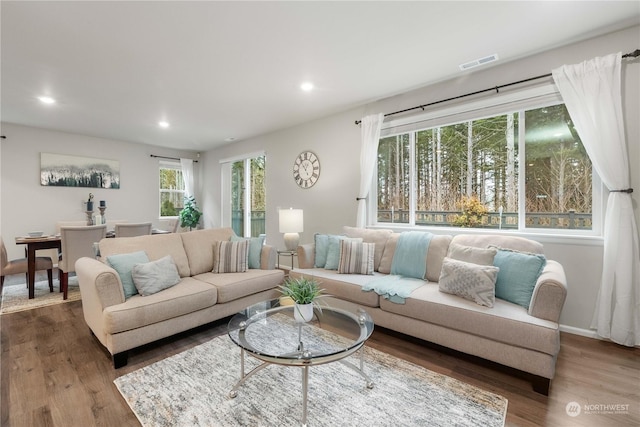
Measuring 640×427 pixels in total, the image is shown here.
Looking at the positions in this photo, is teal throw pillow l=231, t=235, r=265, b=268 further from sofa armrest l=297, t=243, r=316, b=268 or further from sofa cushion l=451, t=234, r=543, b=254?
sofa cushion l=451, t=234, r=543, b=254

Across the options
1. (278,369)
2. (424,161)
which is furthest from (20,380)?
(424,161)

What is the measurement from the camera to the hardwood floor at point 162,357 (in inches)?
62.9

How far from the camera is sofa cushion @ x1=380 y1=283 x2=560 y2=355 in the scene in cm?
178

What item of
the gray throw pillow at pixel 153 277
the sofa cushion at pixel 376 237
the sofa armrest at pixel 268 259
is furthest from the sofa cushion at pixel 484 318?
the gray throw pillow at pixel 153 277

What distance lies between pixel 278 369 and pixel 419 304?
1.20 meters

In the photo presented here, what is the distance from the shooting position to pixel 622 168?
233 centimetres

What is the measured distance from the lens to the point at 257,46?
2.54 m

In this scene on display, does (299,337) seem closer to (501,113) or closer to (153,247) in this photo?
(153,247)

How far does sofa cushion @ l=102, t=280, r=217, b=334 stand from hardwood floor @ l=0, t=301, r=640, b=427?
0.30 metres

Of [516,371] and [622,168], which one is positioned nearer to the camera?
[516,371]

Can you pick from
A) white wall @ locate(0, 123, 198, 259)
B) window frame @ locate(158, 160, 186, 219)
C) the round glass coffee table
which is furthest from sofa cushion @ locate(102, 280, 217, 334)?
window frame @ locate(158, 160, 186, 219)

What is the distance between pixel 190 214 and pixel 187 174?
103 centimetres

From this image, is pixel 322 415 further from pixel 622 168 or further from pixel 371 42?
pixel 622 168

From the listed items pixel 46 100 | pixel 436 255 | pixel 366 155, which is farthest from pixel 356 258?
pixel 46 100
